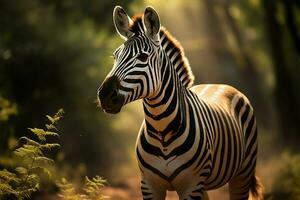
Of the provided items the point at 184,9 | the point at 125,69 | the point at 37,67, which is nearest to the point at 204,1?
the point at 184,9

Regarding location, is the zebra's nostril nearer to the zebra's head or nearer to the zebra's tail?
the zebra's head

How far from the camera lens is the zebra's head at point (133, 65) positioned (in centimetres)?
683

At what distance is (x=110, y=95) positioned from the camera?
22.2 ft

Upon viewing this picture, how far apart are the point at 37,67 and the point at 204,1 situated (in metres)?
15.9

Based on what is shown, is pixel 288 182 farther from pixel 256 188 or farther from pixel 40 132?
pixel 40 132

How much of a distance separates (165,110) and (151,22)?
87cm

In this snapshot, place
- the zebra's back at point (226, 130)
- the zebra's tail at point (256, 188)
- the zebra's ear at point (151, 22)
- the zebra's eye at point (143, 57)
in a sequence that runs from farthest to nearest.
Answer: the zebra's tail at point (256, 188)
the zebra's back at point (226, 130)
the zebra's ear at point (151, 22)
the zebra's eye at point (143, 57)

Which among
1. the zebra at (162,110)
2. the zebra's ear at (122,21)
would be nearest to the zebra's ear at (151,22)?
the zebra at (162,110)

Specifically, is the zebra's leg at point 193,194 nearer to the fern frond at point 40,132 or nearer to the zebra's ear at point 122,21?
the fern frond at point 40,132

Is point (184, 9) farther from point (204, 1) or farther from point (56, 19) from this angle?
point (56, 19)

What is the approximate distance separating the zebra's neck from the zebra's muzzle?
2.22ft

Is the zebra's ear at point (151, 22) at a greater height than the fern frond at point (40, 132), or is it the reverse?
the zebra's ear at point (151, 22)

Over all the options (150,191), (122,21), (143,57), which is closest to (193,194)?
(150,191)

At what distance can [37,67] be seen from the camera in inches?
677
